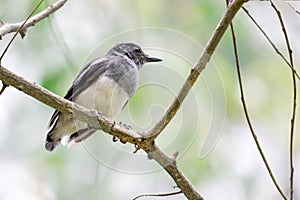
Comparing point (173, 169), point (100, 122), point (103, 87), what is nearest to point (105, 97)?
point (103, 87)

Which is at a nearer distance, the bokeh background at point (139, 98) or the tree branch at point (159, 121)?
the tree branch at point (159, 121)

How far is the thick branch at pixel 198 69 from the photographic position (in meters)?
1.48

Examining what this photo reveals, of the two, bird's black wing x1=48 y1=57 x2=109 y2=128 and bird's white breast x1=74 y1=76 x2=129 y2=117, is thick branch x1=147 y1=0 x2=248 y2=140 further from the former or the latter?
bird's black wing x1=48 y1=57 x2=109 y2=128

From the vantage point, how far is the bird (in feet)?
7.27

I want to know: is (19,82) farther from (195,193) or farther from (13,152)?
(13,152)

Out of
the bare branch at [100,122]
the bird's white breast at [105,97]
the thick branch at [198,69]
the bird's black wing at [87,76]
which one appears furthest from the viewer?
the bird's black wing at [87,76]

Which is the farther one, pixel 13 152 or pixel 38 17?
pixel 13 152

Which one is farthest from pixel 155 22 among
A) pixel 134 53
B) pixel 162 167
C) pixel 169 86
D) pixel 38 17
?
pixel 162 167

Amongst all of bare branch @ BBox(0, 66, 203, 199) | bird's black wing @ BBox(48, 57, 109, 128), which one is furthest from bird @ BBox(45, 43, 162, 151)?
bare branch @ BBox(0, 66, 203, 199)

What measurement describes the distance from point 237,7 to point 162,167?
508 mm

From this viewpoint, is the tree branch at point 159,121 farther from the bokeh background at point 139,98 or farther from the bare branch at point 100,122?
the bokeh background at point 139,98

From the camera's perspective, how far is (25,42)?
2725 millimetres

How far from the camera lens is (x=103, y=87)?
229cm

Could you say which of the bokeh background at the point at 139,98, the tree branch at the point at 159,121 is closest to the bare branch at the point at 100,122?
the tree branch at the point at 159,121
